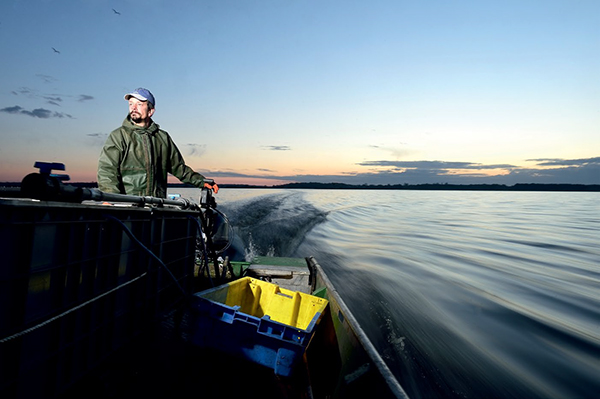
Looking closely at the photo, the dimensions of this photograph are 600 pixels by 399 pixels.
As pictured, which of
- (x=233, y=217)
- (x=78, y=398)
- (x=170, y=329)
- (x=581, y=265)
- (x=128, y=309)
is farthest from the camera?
(x=233, y=217)

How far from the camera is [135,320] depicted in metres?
3.24

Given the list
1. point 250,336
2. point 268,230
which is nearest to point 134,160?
point 250,336

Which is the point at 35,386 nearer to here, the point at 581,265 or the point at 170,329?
the point at 170,329

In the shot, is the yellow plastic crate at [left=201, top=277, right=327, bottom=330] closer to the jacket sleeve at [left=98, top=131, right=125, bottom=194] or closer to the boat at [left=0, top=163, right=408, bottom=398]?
the boat at [left=0, top=163, right=408, bottom=398]

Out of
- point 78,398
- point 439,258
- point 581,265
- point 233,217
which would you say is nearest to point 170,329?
point 78,398

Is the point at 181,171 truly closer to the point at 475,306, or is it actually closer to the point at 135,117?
the point at 135,117

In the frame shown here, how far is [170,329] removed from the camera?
3.71 metres

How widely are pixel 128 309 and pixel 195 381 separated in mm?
969

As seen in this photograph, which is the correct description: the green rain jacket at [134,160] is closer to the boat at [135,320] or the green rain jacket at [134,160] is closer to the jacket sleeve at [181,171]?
the jacket sleeve at [181,171]

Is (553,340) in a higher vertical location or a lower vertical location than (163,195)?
lower

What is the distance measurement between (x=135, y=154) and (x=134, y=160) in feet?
0.26

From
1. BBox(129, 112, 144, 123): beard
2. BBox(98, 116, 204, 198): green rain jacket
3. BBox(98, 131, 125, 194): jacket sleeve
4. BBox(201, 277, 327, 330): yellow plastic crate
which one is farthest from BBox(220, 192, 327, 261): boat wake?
BBox(129, 112, 144, 123): beard

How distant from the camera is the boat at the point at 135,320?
188cm

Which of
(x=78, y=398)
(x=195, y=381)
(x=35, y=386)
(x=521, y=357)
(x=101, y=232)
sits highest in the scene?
(x=101, y=232)
